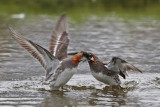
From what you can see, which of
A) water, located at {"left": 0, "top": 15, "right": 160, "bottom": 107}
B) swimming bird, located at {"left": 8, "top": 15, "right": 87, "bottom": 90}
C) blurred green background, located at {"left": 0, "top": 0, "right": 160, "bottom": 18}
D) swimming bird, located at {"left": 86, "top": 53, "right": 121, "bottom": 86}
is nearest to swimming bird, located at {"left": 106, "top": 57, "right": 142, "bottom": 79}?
swimming bird, located at {"left": 86, "top": 53, "right": 121, "bottom": 86}

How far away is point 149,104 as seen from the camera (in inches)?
367

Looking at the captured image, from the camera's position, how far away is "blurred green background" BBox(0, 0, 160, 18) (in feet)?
90.2

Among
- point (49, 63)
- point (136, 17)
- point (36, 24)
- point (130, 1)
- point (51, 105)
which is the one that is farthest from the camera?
point (130, 1)

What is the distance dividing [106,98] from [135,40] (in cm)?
885

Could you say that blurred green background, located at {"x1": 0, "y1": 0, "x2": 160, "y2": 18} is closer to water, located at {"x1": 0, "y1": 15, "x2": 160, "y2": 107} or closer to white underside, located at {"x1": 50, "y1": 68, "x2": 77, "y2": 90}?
water, located at {"x1": 0, "y1": 15, "x2": 160, "y2": 107}

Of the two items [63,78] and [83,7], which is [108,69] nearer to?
[63,78]

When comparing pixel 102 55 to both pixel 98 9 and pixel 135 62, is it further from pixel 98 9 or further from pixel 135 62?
pixel 98 9

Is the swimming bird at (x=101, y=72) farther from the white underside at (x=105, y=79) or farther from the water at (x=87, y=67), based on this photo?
the water at (x=87, y=67)

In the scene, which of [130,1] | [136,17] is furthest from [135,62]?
[130,1]

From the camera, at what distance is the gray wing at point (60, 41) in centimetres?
1177

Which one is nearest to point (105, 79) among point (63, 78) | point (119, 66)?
point (119, 66)

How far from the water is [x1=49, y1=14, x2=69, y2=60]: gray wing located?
818 millimetres

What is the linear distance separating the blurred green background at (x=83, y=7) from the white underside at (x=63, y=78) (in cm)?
1541

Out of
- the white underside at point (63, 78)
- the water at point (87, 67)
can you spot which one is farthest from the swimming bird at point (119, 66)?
the white underside at point (63, 78)
